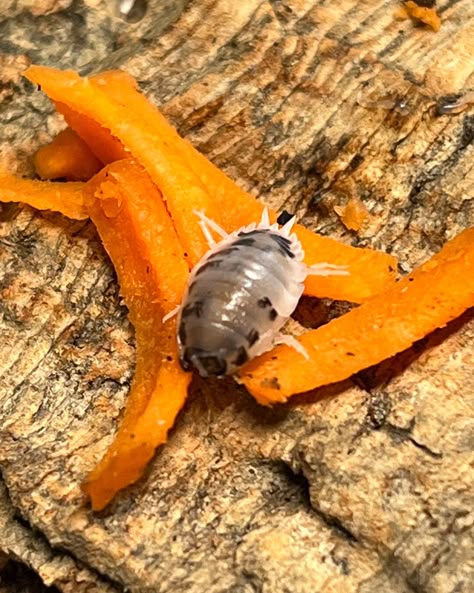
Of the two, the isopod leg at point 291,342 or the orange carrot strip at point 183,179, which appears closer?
Answer: the isopod leg at point 291,342

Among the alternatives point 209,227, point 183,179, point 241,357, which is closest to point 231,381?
point 241,357

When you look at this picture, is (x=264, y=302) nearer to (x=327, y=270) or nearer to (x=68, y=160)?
(x=327, y=270)

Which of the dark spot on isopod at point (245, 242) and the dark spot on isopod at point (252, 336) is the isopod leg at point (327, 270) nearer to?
the dark spot on isopod at point (245, 242)

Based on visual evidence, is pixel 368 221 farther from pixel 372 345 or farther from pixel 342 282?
pixel 372 345

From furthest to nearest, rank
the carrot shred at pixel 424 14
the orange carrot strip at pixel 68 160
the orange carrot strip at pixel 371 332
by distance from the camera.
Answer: the carrot shred at pixel 424 14 < the orange carrot strip at pixel 68 160 < the orange carrot strip at pixel 371 332

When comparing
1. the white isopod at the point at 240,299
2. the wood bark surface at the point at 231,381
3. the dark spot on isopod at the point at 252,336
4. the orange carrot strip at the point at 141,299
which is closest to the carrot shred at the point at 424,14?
the wood bark surface at the point at 231,381

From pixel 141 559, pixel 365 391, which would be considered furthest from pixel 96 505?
pixel 365 391

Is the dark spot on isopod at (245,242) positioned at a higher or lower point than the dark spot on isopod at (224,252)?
lower
